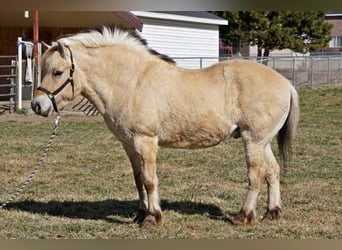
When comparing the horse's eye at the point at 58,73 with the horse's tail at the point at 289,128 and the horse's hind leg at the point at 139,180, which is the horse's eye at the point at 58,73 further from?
the horse's tail at the point at 289,128

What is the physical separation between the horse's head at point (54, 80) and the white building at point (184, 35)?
17132 millimetres

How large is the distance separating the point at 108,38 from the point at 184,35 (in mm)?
20266

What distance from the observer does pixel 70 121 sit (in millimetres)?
14828

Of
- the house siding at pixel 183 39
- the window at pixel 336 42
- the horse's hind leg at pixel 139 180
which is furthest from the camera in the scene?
the window at pixel 336 42

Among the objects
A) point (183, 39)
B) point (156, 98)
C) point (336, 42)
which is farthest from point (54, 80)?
point (336, 42)

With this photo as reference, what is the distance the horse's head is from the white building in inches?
674

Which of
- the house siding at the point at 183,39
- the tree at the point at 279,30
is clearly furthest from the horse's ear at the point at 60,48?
Answer: the tree at the point at 279,30

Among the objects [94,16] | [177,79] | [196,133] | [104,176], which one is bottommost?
[104,176]

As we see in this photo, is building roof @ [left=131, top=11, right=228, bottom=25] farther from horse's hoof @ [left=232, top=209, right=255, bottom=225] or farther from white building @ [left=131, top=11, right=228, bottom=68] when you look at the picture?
horse's hoof @ [left=232, top=209, right=255, bottom=225]

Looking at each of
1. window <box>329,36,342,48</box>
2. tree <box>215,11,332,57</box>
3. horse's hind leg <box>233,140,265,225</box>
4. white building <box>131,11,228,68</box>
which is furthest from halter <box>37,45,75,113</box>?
window <box>329,36,342,48</box>

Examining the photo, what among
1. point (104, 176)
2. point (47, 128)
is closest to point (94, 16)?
point (47, 128)

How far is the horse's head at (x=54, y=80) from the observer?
4.80 m
